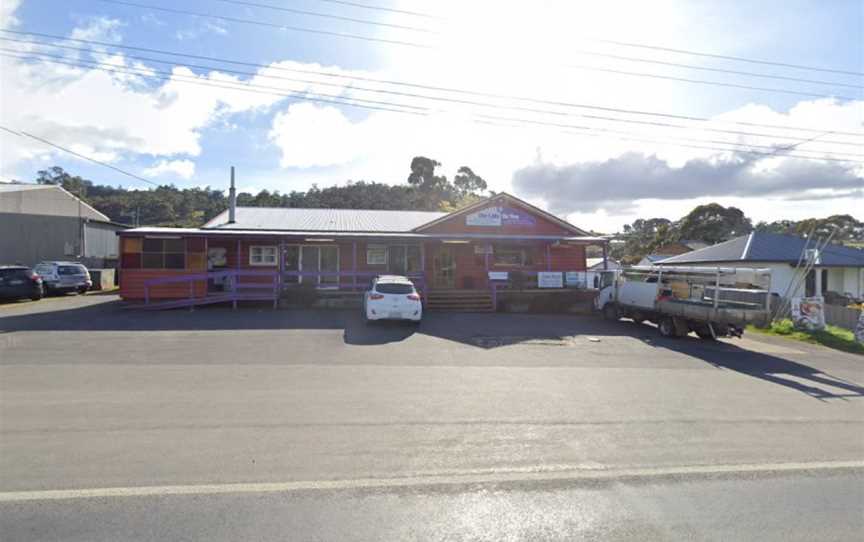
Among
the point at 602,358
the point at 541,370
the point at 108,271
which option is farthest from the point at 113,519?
the point at 108,271

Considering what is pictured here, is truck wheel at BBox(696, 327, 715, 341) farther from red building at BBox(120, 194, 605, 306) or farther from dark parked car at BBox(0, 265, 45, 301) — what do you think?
dark parked car at BBox(0, 265, 45, 301)

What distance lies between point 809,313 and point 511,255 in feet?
39.5

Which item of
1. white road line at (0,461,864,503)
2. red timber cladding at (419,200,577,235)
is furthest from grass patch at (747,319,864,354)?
white road line at (0,461,864,503)

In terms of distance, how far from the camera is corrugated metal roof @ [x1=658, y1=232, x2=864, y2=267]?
30531mm

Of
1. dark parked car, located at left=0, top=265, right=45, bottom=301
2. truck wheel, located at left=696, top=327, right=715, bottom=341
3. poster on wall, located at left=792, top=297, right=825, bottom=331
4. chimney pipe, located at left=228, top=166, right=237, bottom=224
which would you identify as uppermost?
chimney pipe, located at left=228, top=166, right=237, bottom=224

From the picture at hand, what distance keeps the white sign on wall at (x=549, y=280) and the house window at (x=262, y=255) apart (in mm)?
12027

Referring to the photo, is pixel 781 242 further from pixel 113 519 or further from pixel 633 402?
pixel 113 519

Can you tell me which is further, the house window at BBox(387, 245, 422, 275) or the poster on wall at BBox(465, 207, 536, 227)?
the poster on wall at BBox(465, 207, 536, 227)

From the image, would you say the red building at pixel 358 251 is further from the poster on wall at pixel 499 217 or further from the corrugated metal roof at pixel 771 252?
the corrugated metal roof at pixel 771 252

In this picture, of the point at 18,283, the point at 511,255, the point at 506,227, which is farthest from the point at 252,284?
the point at 511,255

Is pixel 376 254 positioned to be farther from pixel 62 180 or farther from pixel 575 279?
pixel 62 180

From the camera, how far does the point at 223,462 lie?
15.5ft

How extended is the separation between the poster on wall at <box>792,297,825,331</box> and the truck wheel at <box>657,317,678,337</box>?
222 inches

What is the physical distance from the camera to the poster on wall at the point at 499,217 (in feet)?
78.2
